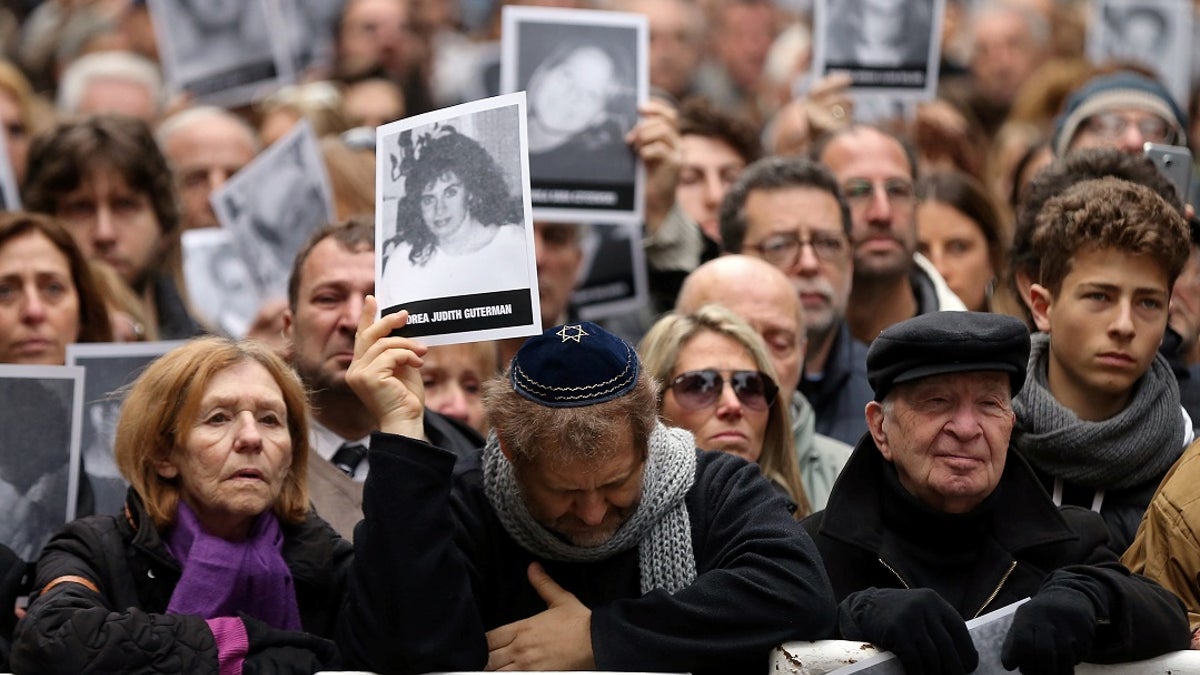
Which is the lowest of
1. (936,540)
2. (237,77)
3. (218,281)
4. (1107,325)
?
(218,281)

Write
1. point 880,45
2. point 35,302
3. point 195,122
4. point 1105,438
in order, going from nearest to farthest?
1. point 1105,438
2. point 35,302
3. point 880,45
4. point 195,122

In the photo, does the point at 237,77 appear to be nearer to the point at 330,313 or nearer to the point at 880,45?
the point at 880,45

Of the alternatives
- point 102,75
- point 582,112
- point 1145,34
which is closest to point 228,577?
point 582,112

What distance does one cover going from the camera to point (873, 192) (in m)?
7.13

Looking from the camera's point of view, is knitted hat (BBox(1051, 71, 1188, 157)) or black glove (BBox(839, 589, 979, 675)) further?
knitted hat (BBox(1051, 71, 1188, 157))

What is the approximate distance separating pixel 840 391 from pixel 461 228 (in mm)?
2298

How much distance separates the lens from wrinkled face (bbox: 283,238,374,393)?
571 centimetres

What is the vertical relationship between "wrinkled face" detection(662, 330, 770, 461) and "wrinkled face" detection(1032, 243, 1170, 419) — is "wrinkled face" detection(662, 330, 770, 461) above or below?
below

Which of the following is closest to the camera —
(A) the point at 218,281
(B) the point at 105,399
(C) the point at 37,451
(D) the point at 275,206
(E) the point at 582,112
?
(C) the point at 37,451

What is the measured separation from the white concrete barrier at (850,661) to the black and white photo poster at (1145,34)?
5.51m

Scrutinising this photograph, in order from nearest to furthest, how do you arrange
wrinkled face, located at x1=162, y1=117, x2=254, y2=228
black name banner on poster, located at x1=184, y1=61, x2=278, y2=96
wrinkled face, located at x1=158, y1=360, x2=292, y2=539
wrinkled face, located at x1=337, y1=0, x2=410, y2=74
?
wrinkled face, located at x1=158, y1=360, x2=292, y2=539 < black name banner on poster, located at x1=184, y1=61, x2=278, y2=96 < wrinkled face, located at x1=162, y1=117, x2=254, y2=228 < wrinkled face, located at x1=337, y1=0, x2=410, y2=74

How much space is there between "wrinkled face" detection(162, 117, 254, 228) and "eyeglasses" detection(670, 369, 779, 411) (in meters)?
3.61

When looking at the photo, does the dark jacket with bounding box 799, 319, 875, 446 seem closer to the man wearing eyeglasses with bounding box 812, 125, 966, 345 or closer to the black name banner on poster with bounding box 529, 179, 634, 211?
the man wearing eyeglasses with bounding box 812, 125, 966, 345

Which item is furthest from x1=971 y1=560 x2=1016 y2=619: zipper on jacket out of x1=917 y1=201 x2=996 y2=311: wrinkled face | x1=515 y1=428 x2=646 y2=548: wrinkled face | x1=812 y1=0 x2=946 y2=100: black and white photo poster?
x1=812 y1=0 x2=946 y2=100: black and white photo poster
